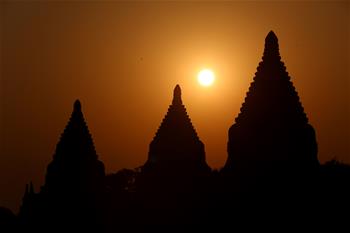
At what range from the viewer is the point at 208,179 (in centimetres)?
1802

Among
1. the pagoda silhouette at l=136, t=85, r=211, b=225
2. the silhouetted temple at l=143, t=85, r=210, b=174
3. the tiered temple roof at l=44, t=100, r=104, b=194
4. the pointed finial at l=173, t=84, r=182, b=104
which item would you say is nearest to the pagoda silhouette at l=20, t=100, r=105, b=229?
the tiered temple roof at l=44, t=100, r=104, b=194

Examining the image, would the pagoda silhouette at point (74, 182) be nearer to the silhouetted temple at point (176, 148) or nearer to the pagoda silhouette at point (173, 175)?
the pagoda silhouette at point (173, 175)

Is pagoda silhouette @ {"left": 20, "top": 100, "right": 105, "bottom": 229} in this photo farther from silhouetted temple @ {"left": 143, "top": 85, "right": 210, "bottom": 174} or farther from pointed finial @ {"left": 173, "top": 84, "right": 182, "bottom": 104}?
pointed finial @ {"left": 173, "top": 84, "right": 182, "bottom": 104}

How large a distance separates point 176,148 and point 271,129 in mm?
3792

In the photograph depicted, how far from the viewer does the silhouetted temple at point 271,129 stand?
51.9 ft

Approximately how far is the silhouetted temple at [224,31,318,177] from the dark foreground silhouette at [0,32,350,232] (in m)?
0.03

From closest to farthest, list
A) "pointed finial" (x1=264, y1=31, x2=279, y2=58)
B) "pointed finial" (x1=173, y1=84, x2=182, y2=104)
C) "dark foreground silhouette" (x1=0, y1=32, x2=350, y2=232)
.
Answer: "dark foreground silhouette" (x1=0, y1=32, x2=350, y2=232) → "pointed finial" (x1=264, y1=31, x2=279, y2=58) → "pointed finial" (x1=173, y1=84, x2=182, y2=104)

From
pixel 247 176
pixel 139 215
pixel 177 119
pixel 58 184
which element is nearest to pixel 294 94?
pixel 247 176

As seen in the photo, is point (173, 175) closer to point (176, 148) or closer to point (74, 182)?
point (176, 148)

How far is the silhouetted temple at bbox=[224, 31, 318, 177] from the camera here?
1582 cm

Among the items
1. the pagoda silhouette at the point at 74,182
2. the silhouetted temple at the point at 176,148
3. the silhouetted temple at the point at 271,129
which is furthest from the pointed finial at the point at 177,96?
the pagoda silhouette at the point at 74,182

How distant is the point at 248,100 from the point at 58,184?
24.2ft

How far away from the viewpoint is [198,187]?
706 inches

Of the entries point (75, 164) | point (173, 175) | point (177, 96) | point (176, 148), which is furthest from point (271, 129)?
point (75, 164)
